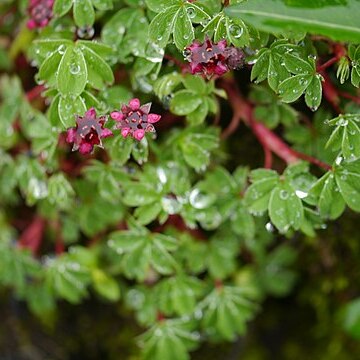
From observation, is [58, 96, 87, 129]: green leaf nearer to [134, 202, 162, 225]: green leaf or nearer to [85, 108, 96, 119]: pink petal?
[85, 108, 96, 119]: pink petal

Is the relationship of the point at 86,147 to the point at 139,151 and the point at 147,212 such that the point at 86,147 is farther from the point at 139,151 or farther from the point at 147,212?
the point at 147,212

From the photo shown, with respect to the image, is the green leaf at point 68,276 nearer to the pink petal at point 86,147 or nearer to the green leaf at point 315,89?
the pink petal at point 86,147

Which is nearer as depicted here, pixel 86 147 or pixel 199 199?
pixel 86 147

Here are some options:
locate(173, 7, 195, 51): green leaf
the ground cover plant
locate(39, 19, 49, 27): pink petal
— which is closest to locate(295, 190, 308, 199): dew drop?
the ground cover plant

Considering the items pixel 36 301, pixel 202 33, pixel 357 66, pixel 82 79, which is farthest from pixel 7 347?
pixel 357 66

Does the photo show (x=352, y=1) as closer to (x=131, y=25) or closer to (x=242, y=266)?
(x=131, y=25)

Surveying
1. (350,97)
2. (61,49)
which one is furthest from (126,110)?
(350,97)
